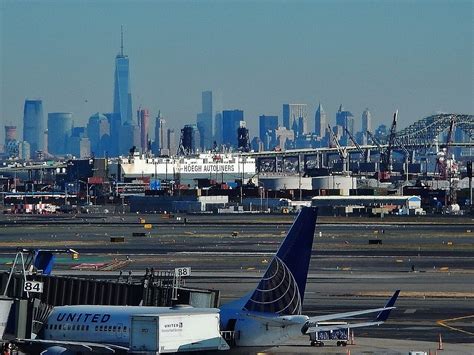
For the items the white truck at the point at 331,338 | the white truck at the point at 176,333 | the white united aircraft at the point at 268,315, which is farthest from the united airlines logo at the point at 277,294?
the white truck at the point at 331,338

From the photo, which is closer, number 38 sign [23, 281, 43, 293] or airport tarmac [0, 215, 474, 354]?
number 38 sign [23, 281, 43, 293]

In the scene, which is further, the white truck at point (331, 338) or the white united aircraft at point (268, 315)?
the white truck at point (331, 338)

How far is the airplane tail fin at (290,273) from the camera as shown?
1900 inches

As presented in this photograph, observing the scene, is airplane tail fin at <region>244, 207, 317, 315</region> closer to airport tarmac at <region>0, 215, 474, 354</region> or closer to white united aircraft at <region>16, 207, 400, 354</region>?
white united aircraft at <region>16, 207, 400, 354</region>

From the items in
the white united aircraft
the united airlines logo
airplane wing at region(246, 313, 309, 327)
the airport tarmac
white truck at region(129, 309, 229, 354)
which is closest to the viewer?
airplane wing at region(246, 313, 309, 327)

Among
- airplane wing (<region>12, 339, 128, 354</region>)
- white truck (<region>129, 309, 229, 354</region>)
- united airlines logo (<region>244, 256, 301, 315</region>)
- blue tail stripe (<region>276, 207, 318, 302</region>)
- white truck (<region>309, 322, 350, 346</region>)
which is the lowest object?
white truck (<region>309, 322, 350, 346</region>)

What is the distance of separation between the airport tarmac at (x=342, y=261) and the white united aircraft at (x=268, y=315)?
807 centimetres

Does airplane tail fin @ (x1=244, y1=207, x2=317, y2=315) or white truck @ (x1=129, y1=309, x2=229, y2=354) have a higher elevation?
airplane tail fin @ (x1=244, y1=207, x2=317, y2=315)

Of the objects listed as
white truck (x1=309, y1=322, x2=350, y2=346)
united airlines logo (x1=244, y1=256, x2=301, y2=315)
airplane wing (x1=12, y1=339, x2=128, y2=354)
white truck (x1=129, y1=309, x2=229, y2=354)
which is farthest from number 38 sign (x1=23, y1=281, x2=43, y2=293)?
white truck (x1=309, y1=322, x2=350, y2=346)

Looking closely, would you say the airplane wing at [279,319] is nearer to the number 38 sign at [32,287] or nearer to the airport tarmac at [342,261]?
the airport tarmac at [342,261]

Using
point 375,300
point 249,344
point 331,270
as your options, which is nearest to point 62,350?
point 249,344

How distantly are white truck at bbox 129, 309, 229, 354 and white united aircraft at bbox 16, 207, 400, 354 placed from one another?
723mm

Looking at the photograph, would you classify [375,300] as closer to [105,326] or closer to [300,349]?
[300,349]

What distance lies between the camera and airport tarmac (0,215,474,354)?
221 feet
